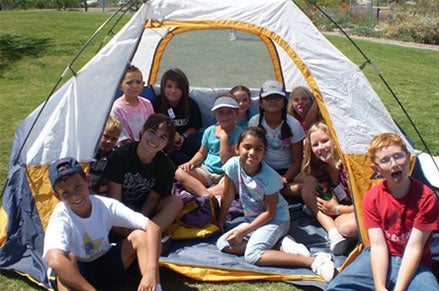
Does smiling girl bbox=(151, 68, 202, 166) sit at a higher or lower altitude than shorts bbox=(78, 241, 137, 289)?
higher

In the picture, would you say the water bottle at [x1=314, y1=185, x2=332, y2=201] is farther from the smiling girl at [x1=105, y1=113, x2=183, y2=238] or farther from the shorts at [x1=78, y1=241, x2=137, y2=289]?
the shorts at [x1=78, y1=241, x2=137, y2=289]

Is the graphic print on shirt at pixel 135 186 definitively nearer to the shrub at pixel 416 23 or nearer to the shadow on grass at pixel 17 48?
the shadow on grass at pixel 17 48

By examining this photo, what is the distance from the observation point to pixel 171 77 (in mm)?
4137

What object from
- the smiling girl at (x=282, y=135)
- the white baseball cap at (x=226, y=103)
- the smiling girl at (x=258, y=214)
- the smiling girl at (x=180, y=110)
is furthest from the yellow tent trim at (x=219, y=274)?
the smiling girl at (x=180, y=110)

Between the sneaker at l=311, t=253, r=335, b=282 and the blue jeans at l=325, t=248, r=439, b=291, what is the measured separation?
21 cm

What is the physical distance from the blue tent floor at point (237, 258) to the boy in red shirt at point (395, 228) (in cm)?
39

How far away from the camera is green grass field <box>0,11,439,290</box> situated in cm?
509

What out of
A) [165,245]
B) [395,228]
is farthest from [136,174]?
[395,228]

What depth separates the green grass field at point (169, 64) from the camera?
509 centimetres

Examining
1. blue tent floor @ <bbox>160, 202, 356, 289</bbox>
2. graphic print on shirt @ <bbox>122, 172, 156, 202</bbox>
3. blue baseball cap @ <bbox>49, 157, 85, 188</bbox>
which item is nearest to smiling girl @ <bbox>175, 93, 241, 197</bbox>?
blue tent floor @ <bbox>160, 202, 356, 289</bbox>

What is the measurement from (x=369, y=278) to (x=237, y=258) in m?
0.84

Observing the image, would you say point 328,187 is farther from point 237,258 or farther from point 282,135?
point 237,258

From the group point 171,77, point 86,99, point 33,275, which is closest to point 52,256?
point 33,275

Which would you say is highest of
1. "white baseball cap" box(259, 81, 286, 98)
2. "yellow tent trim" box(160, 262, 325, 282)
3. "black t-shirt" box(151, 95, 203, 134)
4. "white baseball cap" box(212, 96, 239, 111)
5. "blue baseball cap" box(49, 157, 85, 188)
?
"white baseball cap" box(259, 81, 286, 98)
